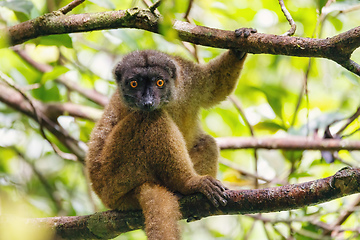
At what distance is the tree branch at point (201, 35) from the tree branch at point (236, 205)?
1.17 m

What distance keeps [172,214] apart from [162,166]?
0.60 metres

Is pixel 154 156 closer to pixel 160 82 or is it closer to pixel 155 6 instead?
pixel 160 82

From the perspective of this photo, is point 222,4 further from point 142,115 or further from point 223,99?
point 142,115

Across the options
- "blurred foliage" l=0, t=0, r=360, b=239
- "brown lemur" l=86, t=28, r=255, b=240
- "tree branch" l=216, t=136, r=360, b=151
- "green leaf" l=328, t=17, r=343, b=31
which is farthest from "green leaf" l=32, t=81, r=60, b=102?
"green leaf" l=328, t=17, r=343, b=31

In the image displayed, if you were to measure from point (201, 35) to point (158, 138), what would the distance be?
1.33 metres

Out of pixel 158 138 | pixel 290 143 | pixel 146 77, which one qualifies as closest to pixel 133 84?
Answer: pixel 146 77

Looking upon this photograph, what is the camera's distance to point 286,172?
769 cm

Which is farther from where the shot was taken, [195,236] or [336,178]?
[195,236]

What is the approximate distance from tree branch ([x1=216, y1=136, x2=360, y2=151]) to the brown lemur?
1.41 metres

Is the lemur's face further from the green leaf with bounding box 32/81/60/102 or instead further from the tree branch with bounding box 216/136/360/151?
the tree branch with bounding box 216/136/360/151

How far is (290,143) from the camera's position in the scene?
695cm

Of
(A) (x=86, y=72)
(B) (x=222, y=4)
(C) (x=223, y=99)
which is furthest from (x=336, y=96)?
(A) (x=86, y=72)

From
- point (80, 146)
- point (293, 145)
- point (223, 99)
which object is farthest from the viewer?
point (80, 146)

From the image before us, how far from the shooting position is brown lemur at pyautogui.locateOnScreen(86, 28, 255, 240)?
15.0 feet
